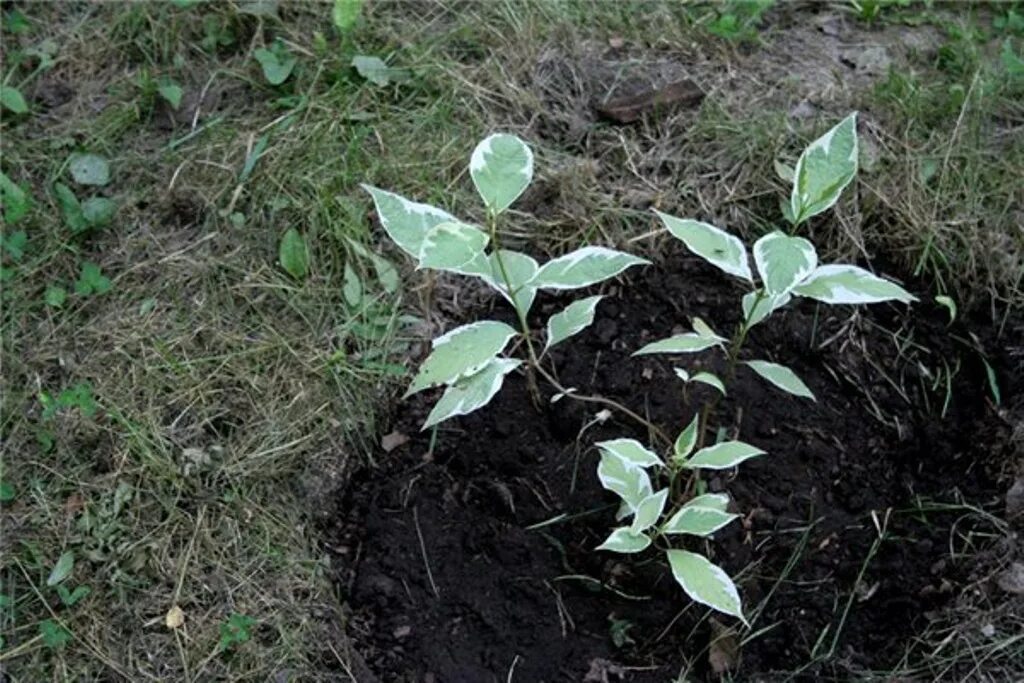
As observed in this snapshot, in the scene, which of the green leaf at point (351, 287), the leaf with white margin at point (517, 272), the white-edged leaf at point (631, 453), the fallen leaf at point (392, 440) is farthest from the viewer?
the green leaf at point (351, 287)

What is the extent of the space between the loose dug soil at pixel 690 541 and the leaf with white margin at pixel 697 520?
15 centimetres

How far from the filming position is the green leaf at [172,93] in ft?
8.40

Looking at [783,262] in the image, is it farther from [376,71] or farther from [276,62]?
[276,62]

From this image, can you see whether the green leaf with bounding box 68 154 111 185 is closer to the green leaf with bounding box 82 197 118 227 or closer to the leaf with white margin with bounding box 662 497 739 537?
the green leaf with bounding box 82 197 118 227

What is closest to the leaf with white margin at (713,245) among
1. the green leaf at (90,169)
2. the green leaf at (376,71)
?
the green leaf at (376,71)

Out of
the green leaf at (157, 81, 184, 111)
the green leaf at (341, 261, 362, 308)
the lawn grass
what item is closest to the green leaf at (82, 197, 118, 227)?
Result: the lawn grass

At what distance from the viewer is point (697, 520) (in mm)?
1879

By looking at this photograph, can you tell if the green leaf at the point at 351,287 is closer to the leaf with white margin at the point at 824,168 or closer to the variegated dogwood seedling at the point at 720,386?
the variegated dogwood seedling at the point at 720,386

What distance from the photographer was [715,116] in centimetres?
252

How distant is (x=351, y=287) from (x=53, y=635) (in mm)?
759

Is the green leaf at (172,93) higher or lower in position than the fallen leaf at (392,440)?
higher

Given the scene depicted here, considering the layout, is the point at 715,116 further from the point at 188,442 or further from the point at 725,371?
the point at 188,442

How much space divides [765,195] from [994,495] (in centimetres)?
69

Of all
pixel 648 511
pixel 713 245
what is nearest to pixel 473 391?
pixel 648 511
